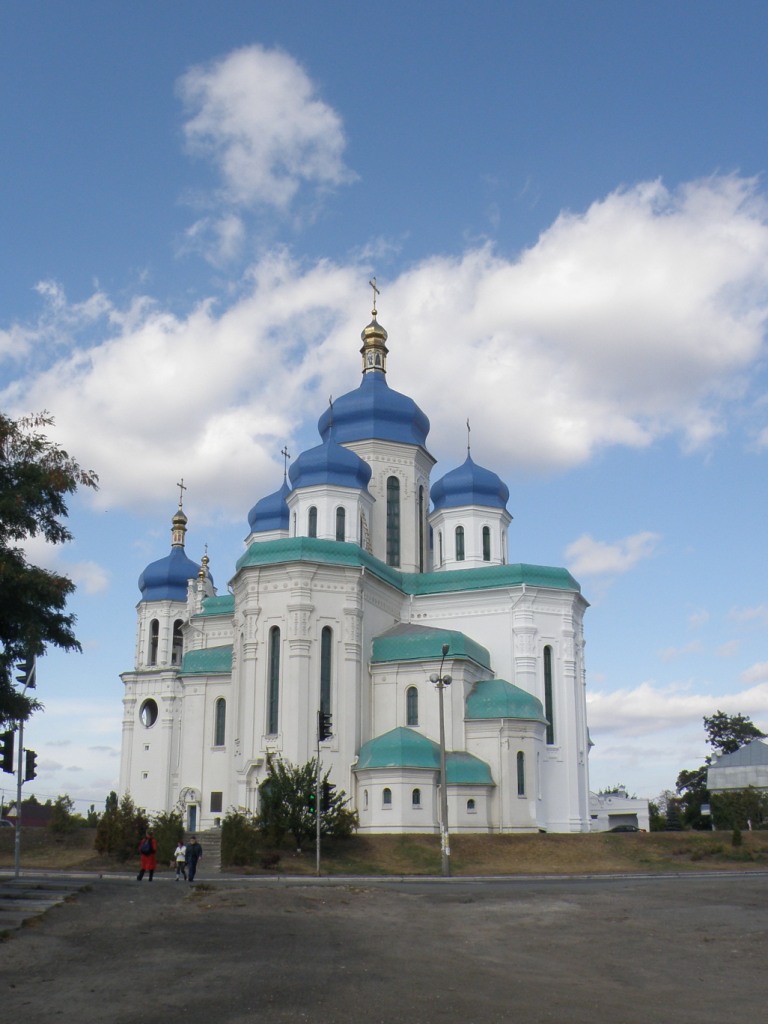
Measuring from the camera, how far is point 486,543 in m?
55.0

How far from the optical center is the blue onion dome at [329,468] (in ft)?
168

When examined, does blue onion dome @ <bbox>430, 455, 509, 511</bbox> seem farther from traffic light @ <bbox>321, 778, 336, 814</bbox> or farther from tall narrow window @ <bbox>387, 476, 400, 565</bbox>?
traffic light @ <bbox>321, 778, 336, 814</bbox>

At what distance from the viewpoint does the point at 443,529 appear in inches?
2170

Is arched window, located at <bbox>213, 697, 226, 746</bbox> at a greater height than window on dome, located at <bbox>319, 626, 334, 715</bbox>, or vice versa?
window on dome, located at <bbox>319, 626, 334, 715</bbox>

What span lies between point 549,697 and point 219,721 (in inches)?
605

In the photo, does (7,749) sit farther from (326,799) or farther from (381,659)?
(381,659)

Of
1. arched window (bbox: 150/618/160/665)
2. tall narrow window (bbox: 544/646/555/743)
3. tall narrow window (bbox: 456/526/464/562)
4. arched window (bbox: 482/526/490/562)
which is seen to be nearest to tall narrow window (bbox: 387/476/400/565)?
tall narrow window (bbox: 456/526/464/562)

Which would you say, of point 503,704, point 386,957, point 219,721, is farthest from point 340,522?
point 386,957

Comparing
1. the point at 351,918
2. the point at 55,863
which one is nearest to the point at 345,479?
the point at 55,863

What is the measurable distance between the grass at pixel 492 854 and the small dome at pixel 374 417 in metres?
23.3

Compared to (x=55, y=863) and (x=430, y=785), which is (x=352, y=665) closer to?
(x=430, y=785)

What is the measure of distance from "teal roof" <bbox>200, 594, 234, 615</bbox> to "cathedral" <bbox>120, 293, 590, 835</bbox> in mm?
115

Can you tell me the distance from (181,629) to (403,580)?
16.3m

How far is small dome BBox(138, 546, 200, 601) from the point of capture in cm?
6512
